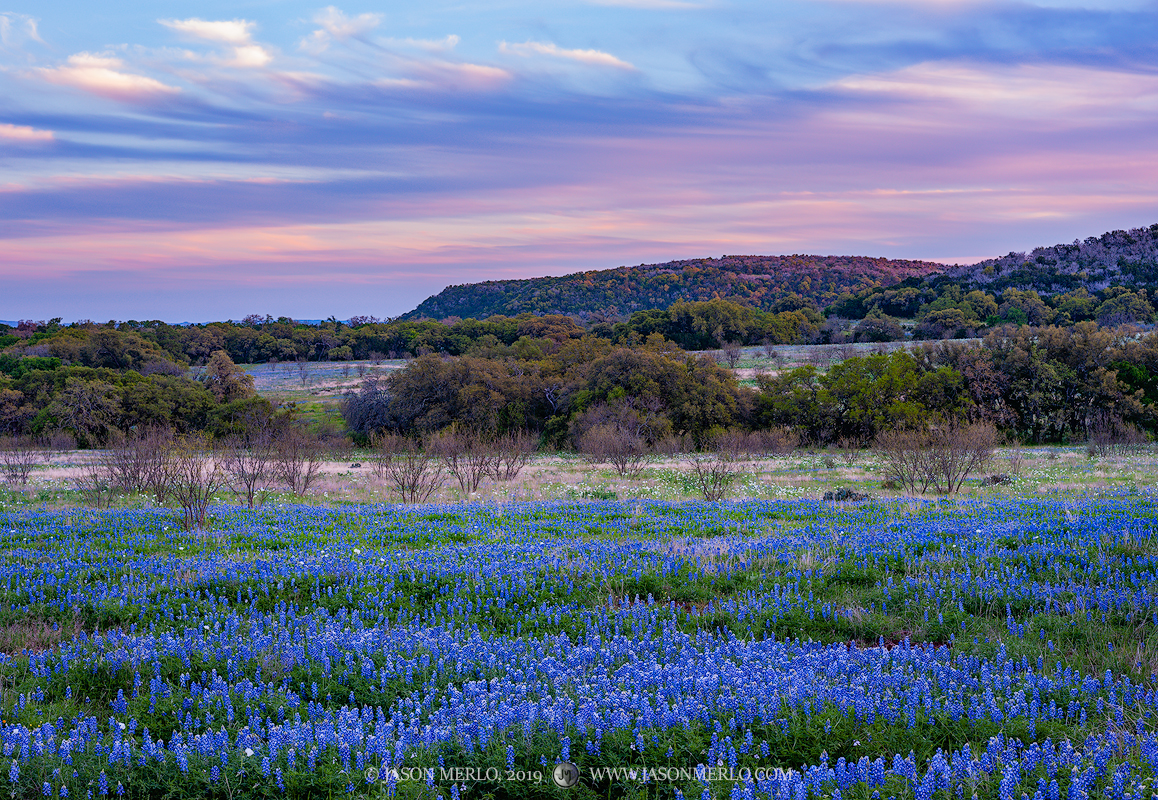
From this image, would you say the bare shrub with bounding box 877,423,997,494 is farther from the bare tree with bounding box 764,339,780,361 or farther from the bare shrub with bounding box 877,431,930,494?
the bare tree with bounding box 764,339,780,361

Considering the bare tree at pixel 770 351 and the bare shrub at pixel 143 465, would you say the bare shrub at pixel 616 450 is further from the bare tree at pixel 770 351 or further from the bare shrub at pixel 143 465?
the bare tree at pixel 770 351

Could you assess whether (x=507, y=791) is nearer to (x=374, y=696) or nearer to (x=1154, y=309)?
(x=374, y=696)

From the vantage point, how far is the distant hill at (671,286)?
12962 centimetres

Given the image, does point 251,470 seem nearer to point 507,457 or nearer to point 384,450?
point 384,450

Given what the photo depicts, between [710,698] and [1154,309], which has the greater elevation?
[1154,309]

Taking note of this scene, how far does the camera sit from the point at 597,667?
483 cm

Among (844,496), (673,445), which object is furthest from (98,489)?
(673,445)

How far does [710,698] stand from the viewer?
4.04 metres

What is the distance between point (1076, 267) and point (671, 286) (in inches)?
2529

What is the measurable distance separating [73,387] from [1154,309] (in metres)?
105

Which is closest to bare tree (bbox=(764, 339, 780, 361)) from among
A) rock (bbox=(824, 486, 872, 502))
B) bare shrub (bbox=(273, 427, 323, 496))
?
rock (bbox=(824, 486, 872, 502))

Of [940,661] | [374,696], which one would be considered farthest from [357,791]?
[940,661]

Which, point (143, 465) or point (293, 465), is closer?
point (143, 465)

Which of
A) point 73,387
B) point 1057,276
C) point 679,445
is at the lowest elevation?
point 679,445
